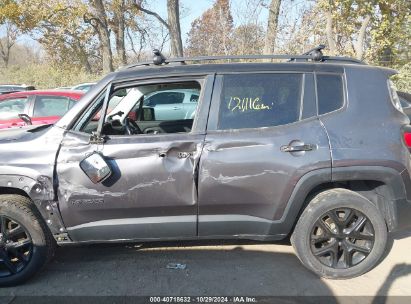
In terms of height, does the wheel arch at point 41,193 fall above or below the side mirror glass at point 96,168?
below

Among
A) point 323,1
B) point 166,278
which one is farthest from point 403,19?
point 166,278

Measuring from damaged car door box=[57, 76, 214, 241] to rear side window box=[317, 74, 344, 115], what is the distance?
3.05 ft

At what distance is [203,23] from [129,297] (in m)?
44.8

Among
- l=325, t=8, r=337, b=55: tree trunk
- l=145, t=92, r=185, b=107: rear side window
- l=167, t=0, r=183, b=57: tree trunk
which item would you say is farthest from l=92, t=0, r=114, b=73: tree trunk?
l=145, t=92, r=185, b=107: rear side window

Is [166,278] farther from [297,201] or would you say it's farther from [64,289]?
[297,201]

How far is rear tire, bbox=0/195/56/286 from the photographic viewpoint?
332 cm

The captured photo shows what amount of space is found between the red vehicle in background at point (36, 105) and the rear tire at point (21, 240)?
3.93 metres

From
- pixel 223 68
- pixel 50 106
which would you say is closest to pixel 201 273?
pixel 223 68

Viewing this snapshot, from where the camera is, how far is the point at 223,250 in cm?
398

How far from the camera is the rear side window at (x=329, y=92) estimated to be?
10.9 ft

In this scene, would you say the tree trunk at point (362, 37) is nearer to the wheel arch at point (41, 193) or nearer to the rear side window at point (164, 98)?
the rear side window at point (164, 98)

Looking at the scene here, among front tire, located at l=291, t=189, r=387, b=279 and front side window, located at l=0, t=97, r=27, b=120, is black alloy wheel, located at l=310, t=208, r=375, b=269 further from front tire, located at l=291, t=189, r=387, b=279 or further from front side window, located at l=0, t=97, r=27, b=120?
front side window, located at l=0, t=97, r=27, b=120

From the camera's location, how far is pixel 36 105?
7176mm

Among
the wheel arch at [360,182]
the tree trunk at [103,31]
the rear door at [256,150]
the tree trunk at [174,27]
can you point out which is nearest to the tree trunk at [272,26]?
the tree trunk at [174,27]
